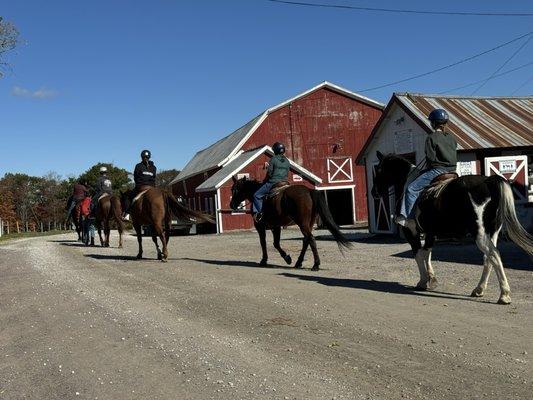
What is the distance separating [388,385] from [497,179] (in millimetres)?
4364

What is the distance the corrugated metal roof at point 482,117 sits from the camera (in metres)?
17.8

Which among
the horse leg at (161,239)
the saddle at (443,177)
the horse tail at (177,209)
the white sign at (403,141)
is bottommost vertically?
the horse leg at (161,239)

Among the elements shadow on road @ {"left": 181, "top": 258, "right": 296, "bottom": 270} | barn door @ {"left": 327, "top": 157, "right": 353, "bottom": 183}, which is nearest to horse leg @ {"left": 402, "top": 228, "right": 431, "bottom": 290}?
shadow on road @ {"left": 181, "top": 258, "right": 296, "bottom": 270}

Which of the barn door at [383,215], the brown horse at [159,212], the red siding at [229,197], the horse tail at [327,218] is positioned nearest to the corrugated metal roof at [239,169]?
the red siding at [229,197]

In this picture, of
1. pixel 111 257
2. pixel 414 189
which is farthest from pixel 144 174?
pixel 414 189

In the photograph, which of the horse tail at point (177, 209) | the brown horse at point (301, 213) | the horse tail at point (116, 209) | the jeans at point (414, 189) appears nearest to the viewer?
the jeans at point (414, 189)

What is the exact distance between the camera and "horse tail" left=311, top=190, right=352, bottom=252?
11.1 meters

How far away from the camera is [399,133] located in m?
20.4

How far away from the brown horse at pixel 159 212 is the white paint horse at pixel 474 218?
20.7 feet

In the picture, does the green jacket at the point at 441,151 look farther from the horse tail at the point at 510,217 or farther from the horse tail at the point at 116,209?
the horse tail at the point at 116,209

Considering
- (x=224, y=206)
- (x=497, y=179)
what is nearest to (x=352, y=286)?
(x=497, y=179)

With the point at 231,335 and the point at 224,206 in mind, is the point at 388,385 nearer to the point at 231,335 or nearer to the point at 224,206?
the point at 231,335

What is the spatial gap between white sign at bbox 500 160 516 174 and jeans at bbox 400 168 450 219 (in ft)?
33.5

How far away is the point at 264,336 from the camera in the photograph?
20.2 ft
